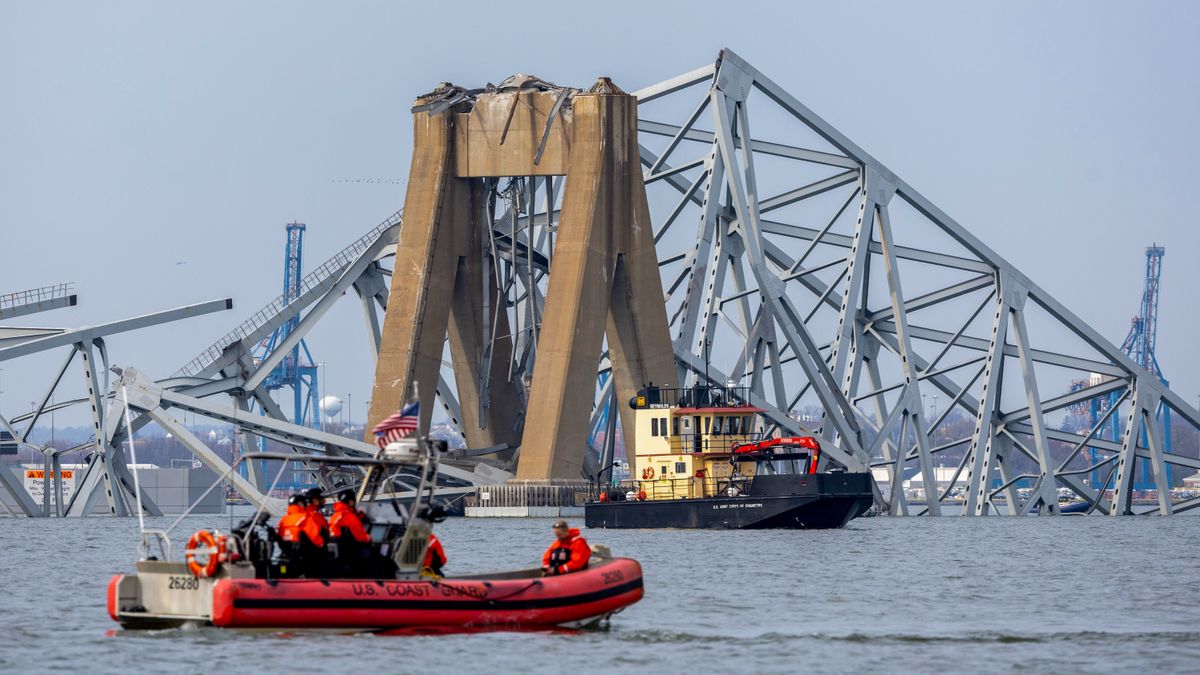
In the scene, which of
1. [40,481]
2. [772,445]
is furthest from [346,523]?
[40,481]

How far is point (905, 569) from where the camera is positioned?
198ft

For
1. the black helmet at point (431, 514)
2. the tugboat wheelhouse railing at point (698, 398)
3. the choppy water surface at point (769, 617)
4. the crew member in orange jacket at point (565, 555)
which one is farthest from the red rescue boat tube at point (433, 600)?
the tugboat wheelhouse railing at point (698, 398)

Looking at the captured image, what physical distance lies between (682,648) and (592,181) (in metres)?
59.4

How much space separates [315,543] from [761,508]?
142ft

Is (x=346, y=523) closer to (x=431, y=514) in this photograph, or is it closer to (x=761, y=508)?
(x=431, y=514)

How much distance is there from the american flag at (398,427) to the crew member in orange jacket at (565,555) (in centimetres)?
322

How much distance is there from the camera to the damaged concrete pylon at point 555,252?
9612 centimetres

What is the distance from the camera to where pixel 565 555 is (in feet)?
133

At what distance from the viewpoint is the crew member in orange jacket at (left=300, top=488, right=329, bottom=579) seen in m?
38.1

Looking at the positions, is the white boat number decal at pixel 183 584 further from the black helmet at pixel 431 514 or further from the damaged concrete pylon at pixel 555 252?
the damaged concrete pylon at pixel 555 252

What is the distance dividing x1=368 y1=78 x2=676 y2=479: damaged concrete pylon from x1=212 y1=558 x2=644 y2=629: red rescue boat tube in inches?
2167

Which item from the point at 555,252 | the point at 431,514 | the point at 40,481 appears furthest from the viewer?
the point at 40,481

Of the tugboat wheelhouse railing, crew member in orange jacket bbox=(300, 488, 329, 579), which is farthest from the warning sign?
crew member in orange jacket bbox=(300, 488, 329, 579)

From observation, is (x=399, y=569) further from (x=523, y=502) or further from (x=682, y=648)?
(x=523, y=502)
